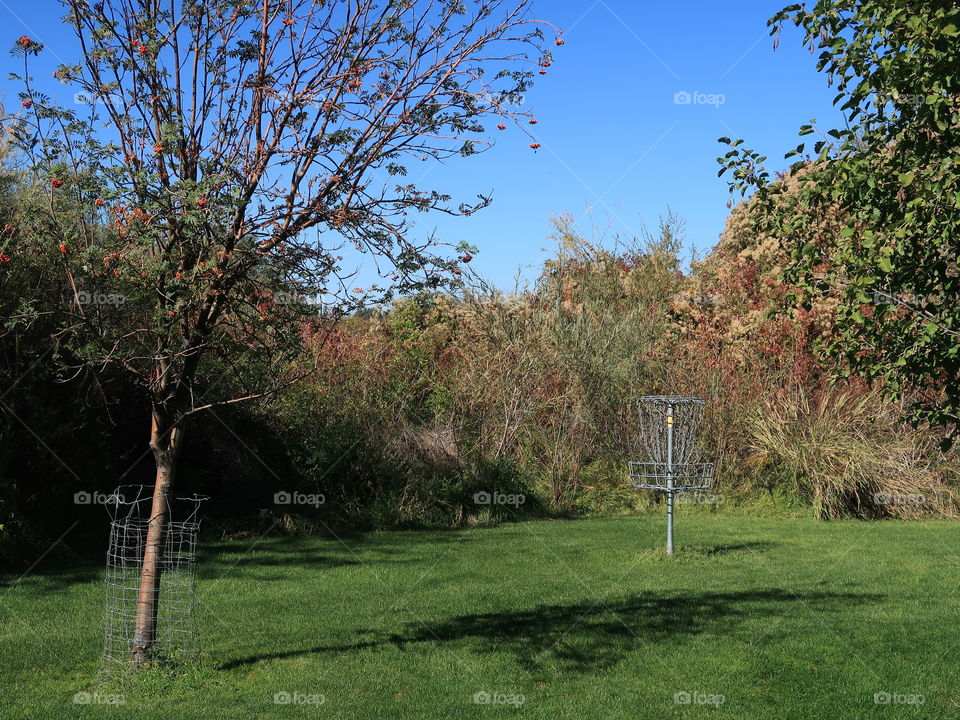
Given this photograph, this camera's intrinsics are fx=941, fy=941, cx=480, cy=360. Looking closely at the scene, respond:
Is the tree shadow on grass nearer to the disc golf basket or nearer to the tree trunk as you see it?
the tree trunk

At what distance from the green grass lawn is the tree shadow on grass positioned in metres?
0.03

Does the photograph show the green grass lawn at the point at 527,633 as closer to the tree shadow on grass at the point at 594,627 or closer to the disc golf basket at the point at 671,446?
the tree shadow on grass at the point at 594,627

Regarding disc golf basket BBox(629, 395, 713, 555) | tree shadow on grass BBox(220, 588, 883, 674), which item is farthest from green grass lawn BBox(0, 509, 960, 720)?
disc golf basket BBox(629, 395, 713, 555)

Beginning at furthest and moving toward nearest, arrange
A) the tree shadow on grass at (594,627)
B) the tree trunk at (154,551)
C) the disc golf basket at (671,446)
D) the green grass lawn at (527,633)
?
the disc golf basket at (671,446) → the tree shadow on grass at (594,627) → the tree trunk at (154,551) → the green grass lawn at (527,633)

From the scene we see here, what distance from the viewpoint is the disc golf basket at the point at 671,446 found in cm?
1102

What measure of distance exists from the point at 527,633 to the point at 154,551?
9.71 ft

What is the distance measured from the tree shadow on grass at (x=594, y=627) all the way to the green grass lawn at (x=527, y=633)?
0.08 feet

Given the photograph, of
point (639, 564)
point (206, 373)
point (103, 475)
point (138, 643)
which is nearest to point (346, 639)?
point (138, 643)

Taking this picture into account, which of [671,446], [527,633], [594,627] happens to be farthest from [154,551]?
[671,446]

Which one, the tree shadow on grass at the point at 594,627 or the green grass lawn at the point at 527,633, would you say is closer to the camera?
the green grass lawn at the point at 527,633

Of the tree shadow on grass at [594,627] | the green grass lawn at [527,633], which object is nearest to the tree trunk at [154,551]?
the green grass lawn at [527,633]

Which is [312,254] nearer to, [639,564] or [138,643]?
[138,643]

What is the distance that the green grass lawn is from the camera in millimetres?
5816

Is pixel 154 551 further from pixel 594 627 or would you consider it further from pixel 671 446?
pixel 671 446
